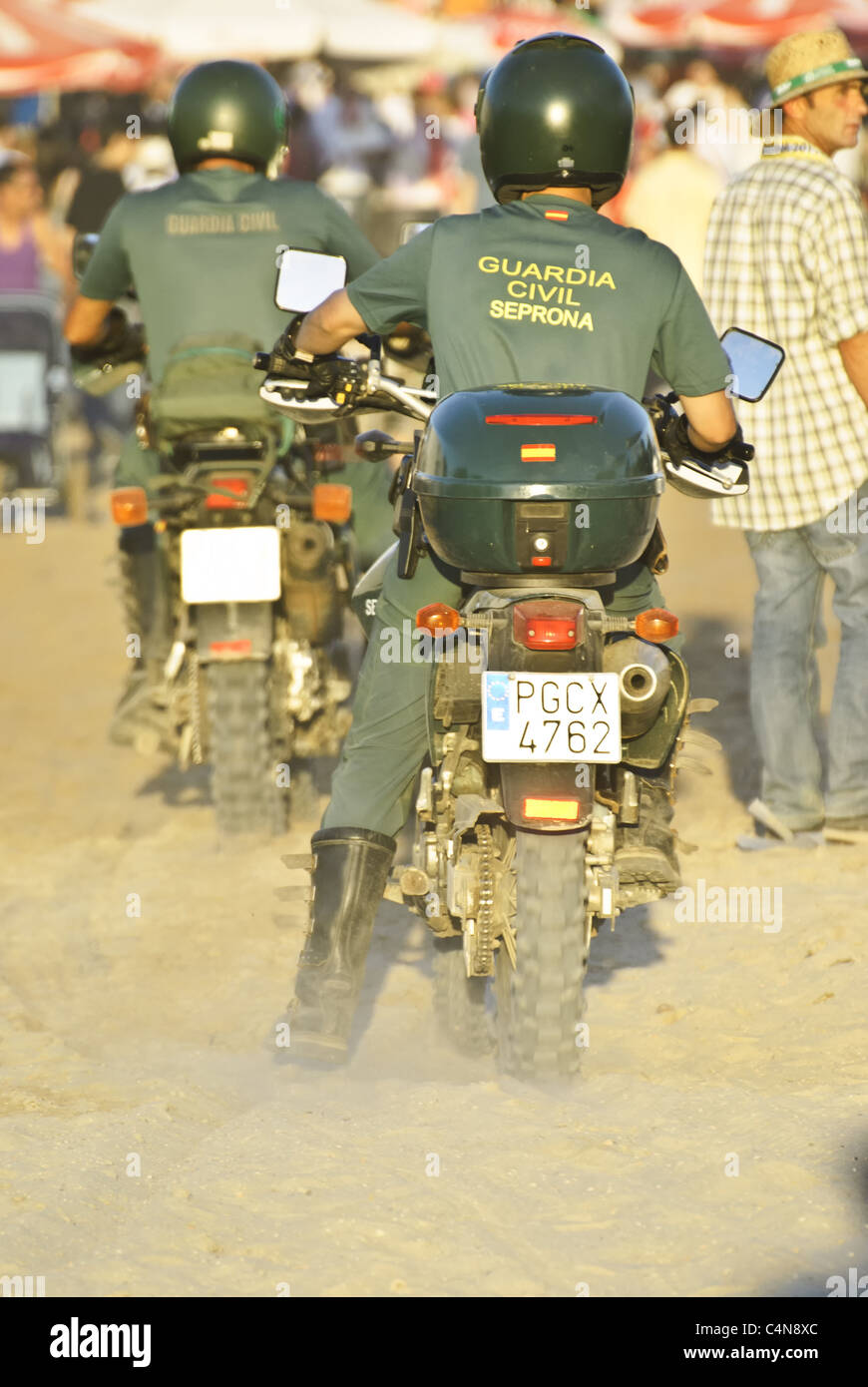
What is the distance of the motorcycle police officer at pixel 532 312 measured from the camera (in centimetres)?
445

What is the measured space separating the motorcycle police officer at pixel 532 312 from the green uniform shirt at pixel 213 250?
198 centimetres

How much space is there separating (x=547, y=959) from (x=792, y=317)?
312cm

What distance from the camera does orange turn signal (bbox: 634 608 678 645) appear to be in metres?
4.24

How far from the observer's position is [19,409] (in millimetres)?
14195

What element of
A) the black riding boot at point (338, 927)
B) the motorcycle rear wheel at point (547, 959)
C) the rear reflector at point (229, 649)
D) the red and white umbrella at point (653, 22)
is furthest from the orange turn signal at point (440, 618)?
the red and white umbrella at point (653, 22)

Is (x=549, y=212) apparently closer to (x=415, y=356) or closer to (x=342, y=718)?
(x=415, y=356)

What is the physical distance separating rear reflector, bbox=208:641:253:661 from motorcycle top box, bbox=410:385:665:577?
2234 millimetres

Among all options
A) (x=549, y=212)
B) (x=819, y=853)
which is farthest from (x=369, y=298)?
(x=819, y=853)

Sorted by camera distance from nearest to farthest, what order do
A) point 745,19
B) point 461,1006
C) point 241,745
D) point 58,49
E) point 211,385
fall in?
1. point 461,1006
2. point 211,385
3. point 241,745
4. point 58,49
5. point 745,19

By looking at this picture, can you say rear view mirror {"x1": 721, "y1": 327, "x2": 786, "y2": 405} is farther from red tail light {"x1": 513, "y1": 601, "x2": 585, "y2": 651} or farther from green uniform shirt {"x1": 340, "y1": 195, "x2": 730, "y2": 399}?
red tail light {"x1": 513, "y1": 601, "x2": 585, "y2": 651}

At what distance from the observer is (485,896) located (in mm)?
4406

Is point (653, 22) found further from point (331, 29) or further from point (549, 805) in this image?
point (549, 805)

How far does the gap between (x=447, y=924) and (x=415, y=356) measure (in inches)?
67.0

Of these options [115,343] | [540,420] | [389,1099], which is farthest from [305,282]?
[115,343]
